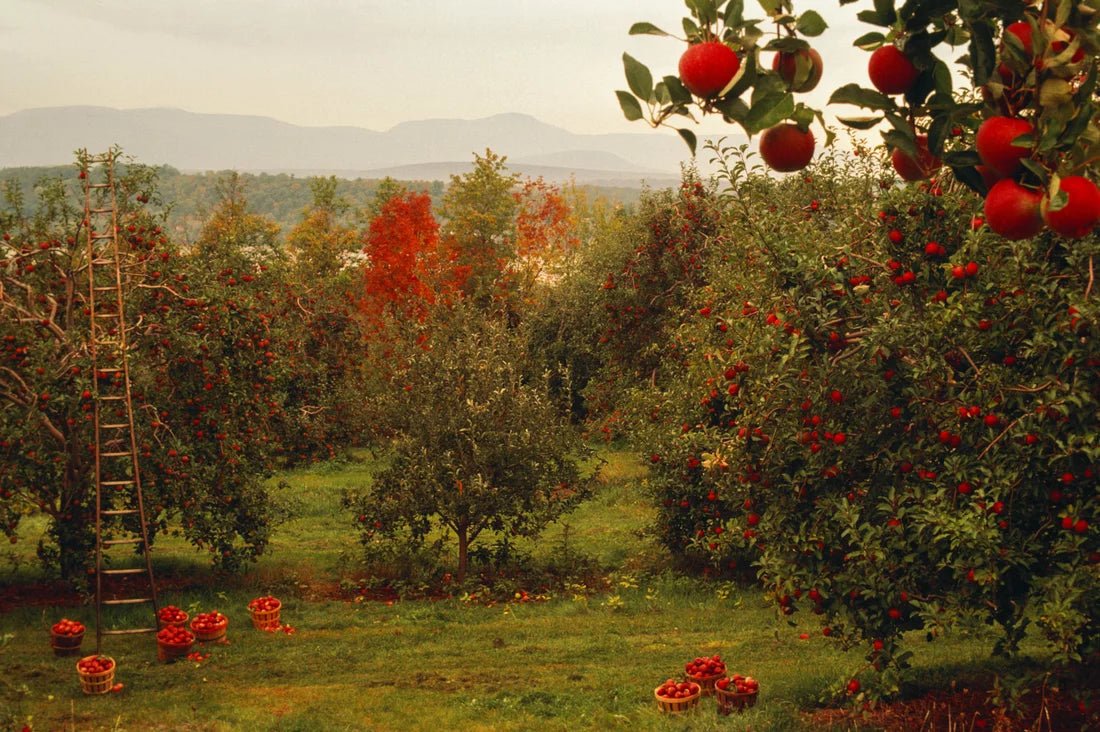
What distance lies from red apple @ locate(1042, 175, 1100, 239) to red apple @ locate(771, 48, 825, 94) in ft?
1.96

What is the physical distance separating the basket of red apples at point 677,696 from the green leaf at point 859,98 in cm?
785

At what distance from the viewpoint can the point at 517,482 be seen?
1521 centimetres

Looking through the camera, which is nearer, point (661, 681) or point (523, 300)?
point (661, 681)

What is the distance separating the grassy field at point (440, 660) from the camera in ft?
31.8

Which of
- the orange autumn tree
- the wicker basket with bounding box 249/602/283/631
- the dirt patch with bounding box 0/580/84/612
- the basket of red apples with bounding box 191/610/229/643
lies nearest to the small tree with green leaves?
the wicker basket with bounding box 249/602/283/631

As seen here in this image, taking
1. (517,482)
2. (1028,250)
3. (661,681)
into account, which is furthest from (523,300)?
(1028,250)

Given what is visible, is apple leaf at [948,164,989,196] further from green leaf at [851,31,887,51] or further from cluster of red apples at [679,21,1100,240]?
green leaf at [851,31,887,51]

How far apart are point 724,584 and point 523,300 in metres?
20.1

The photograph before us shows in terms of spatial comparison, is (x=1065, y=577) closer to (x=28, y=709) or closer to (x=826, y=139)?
(x=826, y=139)

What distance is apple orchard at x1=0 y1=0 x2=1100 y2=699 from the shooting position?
2.19m

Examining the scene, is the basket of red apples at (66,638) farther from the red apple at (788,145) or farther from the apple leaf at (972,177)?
the apple leaf at (972,177)

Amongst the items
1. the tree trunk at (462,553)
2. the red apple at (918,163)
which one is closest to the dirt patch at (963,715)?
the red apple at (918,163)

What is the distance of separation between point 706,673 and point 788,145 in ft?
27.8

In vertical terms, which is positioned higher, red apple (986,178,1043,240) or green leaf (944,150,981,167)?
green leaf (944,150,981,167)
